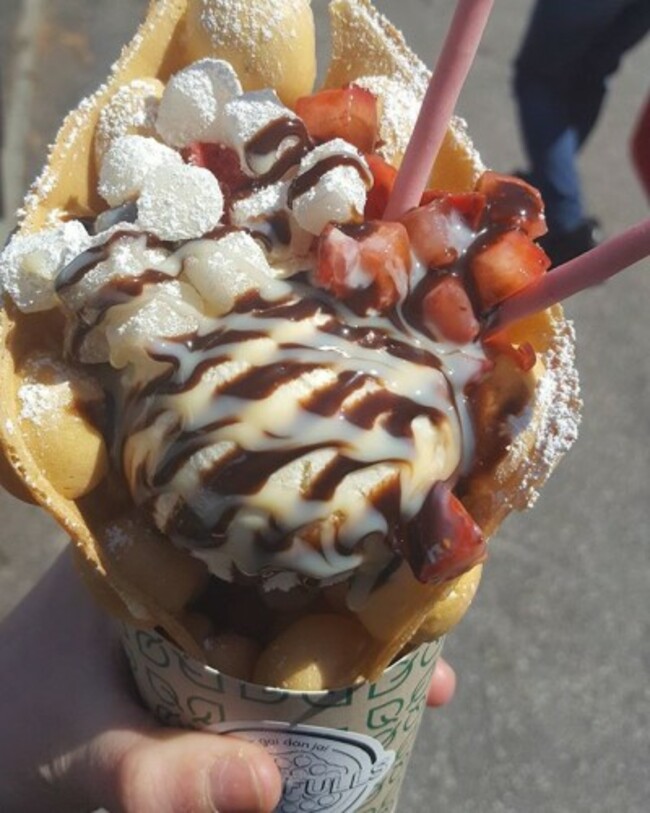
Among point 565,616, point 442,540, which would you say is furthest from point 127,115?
point 565,616

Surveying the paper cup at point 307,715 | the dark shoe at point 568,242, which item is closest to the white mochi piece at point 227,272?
the paper cup at point 307,715

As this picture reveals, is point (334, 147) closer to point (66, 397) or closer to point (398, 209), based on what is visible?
point (398, 209)

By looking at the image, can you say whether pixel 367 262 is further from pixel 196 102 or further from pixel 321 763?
pixel 321 763

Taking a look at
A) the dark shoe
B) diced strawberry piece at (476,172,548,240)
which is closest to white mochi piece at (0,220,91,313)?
diced strawberry piece at (476,172,548,240)

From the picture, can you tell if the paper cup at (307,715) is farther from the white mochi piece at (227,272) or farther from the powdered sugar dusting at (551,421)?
the white mochi piece at (227,272)

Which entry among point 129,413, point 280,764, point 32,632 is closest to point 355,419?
point 129,413

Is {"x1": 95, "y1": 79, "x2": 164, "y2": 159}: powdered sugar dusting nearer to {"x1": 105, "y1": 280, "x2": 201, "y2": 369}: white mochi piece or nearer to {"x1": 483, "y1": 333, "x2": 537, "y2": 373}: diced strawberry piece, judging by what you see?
{"x1": 105, "y1": 280, "x2": 201, "y2": 369}: white mochi piece
